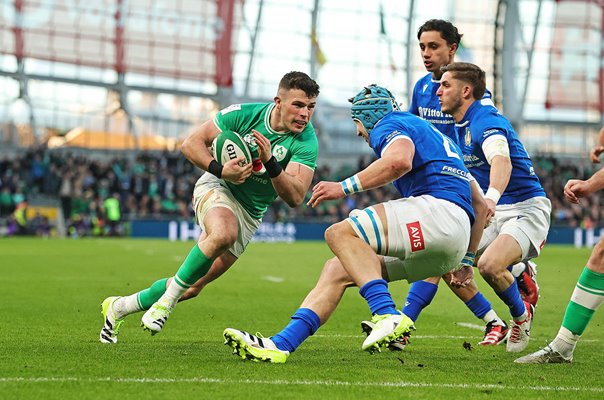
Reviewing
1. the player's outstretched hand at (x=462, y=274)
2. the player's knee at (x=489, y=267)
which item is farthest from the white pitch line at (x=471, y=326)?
the player's outstretched hand at (x=462, y=274)

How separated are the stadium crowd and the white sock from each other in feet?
94.1

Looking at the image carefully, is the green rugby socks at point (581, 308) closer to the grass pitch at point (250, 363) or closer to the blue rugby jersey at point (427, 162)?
the grass pitch at point (250, 363)

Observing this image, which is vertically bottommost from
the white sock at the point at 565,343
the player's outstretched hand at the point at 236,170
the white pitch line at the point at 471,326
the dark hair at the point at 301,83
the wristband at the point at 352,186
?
the white pitch line at the point at 471,326

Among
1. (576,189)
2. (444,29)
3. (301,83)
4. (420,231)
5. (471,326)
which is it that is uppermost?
(444,29)

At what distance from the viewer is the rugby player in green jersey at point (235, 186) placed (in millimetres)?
7266

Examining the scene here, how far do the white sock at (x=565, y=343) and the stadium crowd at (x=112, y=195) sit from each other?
28.7 m

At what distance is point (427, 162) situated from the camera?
6625 millimetres

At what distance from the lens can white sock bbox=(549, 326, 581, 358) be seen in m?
7.00

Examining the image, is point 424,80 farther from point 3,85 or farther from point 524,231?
point 3,85

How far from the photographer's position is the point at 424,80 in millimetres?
8938

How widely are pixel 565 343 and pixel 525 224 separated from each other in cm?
148

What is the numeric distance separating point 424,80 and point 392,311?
3.30m

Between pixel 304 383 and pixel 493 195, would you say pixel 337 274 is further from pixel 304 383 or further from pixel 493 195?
pixel 493 195

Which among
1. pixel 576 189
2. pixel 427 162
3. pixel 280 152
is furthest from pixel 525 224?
pixel 280 152
